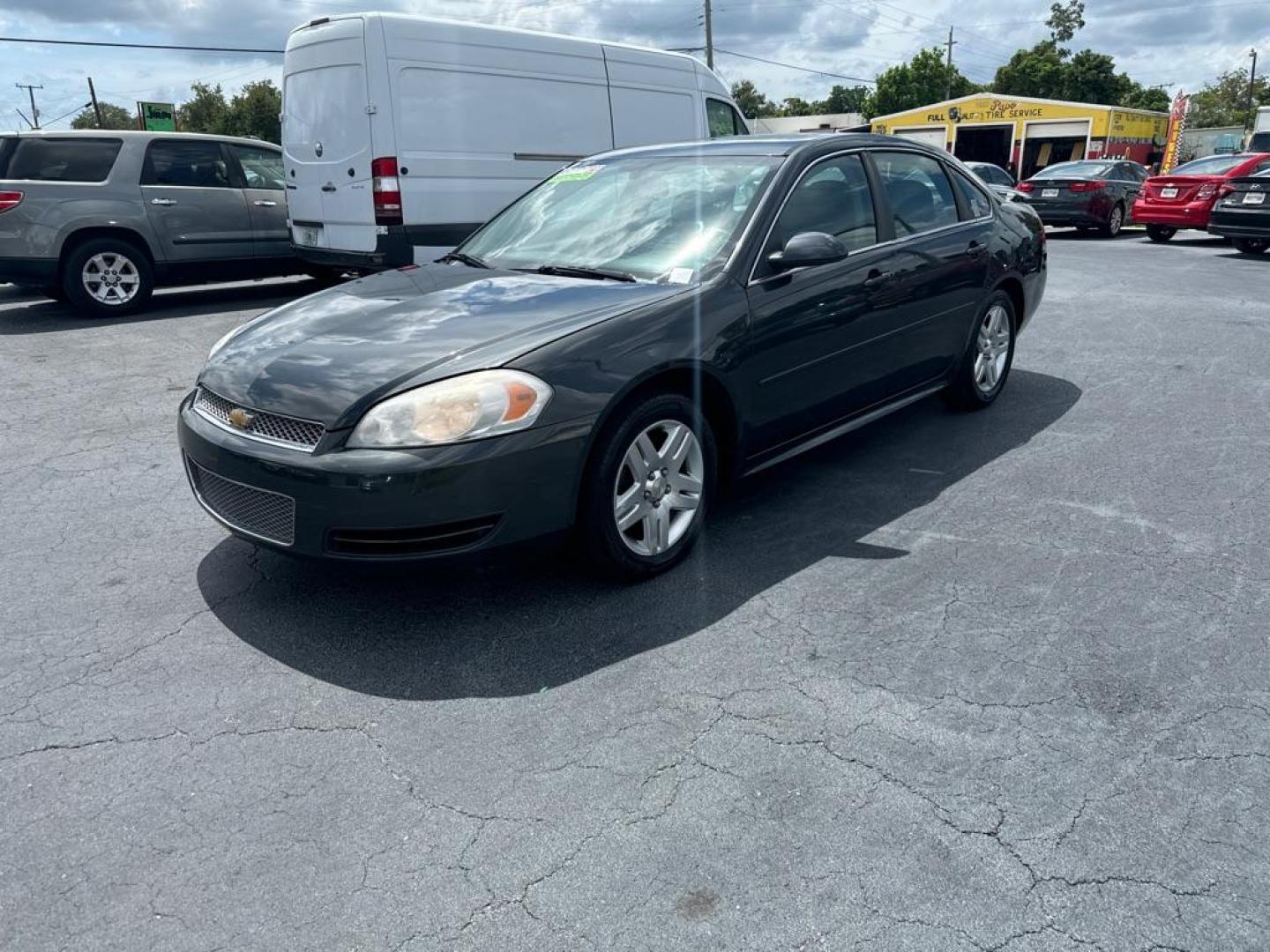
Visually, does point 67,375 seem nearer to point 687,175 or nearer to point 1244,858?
point 687,175

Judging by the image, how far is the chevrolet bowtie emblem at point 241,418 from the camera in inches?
128

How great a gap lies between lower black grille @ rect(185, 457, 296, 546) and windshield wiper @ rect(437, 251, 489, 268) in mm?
1606

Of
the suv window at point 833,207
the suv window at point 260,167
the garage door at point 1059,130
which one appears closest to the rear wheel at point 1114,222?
the suv window at point 260,167

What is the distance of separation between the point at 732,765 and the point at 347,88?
8212 mm

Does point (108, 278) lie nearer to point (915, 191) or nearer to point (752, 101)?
point (915, 191)

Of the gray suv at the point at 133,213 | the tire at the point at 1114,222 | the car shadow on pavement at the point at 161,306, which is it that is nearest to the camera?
the gray suv at the point at 133,213

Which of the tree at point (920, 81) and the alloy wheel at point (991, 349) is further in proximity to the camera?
the tree at point (920, 81)

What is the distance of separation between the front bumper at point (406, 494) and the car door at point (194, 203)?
7.51 m

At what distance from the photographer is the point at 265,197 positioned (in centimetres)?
1048

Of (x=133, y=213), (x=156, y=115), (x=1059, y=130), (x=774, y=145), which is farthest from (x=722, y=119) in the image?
(x=1059, y=130)

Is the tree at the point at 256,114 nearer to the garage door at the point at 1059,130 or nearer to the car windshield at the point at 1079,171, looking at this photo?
the garage door at the point at 1059,130

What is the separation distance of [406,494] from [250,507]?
64 centimetres

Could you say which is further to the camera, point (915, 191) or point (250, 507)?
point (915, 191)

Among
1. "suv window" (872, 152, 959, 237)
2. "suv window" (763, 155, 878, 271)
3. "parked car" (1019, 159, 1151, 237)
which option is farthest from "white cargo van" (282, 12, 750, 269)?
"parked car" (1019, 159, 1151, 237)
